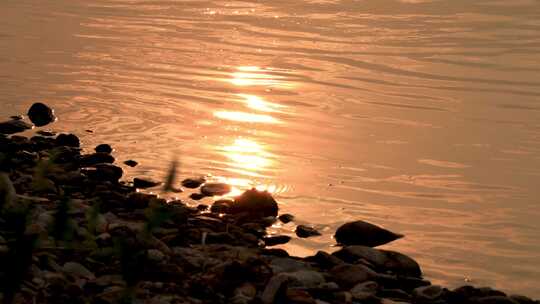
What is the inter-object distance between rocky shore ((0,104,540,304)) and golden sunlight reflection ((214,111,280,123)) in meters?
2.77

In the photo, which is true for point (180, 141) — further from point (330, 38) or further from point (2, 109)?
point (330, 38)

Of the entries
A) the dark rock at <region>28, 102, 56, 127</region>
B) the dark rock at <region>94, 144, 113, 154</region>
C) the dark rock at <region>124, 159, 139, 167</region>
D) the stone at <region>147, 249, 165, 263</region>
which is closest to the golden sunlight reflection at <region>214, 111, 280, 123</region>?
the dark rock at <region>28, 102, 56, 127</region>

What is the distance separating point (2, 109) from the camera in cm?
1384

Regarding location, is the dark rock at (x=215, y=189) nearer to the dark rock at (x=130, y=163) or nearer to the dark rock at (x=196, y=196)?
the dark rock at (x=196, y=196)

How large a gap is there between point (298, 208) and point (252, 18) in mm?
11874

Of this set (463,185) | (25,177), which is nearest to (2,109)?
(25,177)

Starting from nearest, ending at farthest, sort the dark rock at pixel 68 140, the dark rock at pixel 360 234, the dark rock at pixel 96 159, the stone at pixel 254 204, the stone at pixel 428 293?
the stone at pixel 428 293
the dark rock at pixel 360 234
the stone at pixel 254 204
the dark rock at pixel 96 159
the dark rock at pixel 68 140

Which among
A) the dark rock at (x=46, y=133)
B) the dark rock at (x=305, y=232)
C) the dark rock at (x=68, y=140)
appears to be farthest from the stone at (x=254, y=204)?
the dark rock at (x=46, y=133)

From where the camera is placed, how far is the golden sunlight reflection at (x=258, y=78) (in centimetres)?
1555

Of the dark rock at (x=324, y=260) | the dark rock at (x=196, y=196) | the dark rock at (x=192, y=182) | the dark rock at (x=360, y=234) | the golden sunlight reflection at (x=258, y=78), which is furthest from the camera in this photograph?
the golden sunlight reflection at (x=258, y=78)

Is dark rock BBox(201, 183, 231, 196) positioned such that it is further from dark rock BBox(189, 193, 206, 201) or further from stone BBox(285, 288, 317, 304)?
stone BBox(285, 288, 317, 304)

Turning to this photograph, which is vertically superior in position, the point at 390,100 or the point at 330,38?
the point at 330,38

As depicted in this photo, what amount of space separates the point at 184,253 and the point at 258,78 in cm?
790

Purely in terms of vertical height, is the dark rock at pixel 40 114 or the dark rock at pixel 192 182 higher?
the dark rock at pixel 40 114
